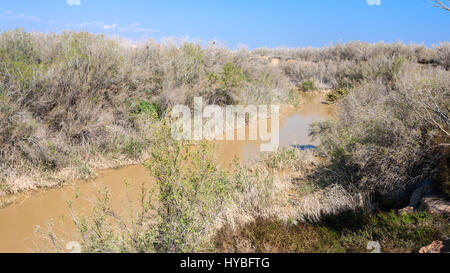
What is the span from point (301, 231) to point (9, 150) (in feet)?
21.0

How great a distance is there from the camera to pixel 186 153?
3.63 m

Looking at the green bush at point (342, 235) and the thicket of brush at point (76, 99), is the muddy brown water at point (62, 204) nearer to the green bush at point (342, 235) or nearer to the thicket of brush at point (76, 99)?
the thicket of brush at point (76, 99)

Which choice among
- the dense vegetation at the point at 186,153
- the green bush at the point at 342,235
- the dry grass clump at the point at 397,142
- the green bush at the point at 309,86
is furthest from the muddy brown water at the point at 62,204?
the green bush at the point at 309,86

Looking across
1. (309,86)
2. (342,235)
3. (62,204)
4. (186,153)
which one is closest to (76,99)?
(62,204)

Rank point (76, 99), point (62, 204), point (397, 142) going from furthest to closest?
point (76, 99), point (62, 204), point (397, 142)

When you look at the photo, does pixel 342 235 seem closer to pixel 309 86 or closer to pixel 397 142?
pixel 397 142

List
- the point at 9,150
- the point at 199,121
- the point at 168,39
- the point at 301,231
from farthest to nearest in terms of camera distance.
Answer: the point at 168,39, the point at 199,121, the point at 9,150, the point at 301,231

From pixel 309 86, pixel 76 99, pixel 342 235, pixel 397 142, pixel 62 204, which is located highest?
pixel 309 86

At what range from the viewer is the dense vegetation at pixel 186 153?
3.53 metres

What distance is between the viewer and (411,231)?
347 cm

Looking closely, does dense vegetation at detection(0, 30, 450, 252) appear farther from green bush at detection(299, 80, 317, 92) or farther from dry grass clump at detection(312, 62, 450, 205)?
green bush at detection(299, 80, 317, 92)

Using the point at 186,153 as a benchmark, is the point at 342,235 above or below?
below
